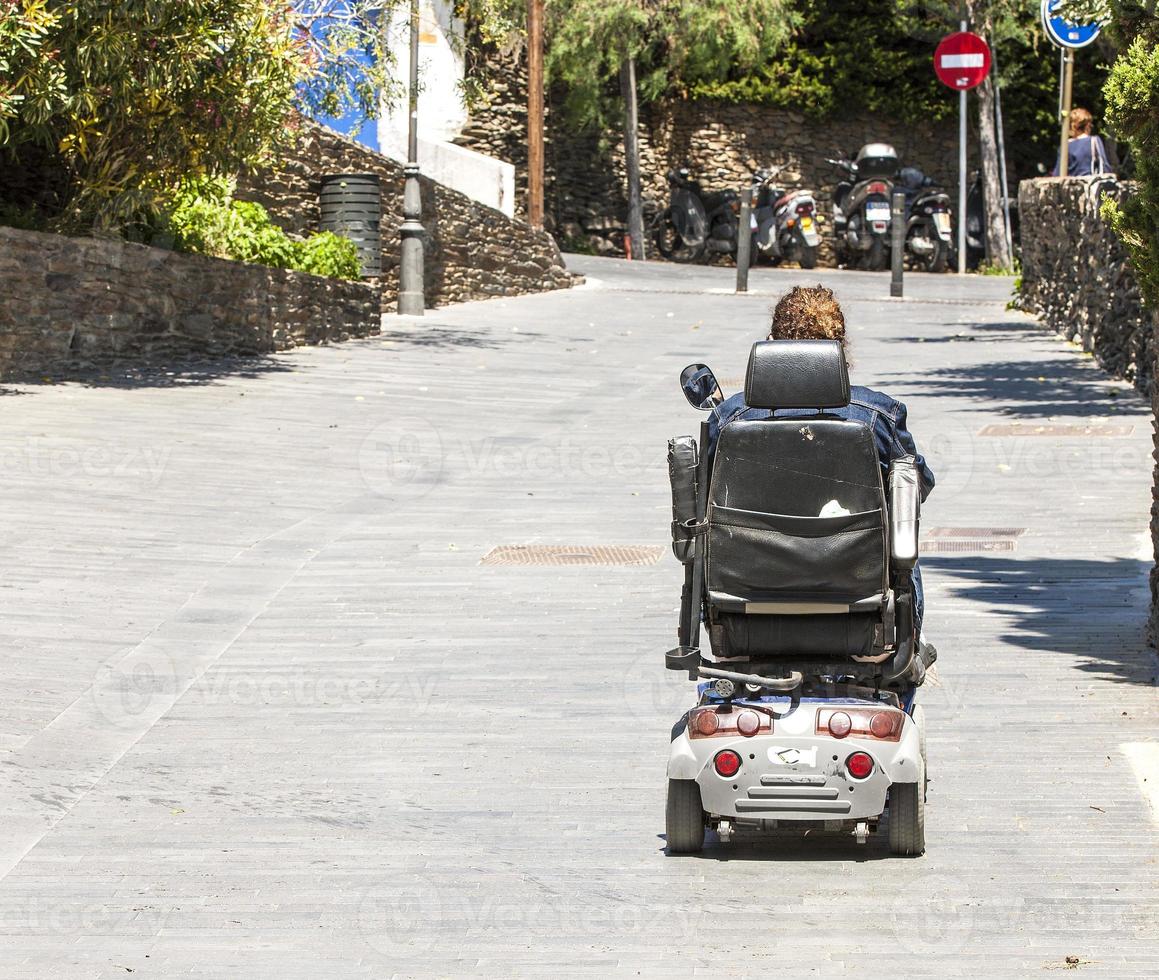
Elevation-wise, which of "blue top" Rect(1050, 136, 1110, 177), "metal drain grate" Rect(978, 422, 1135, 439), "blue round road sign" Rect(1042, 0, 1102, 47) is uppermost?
"blue round road sign" Rect(1042, 0, 1102, 47)

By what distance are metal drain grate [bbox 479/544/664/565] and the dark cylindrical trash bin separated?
1430 cm

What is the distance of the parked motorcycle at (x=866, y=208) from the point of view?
116 feet

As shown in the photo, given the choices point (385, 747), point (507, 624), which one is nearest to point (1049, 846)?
point (385, 747)

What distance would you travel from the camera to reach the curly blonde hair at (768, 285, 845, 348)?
6.09 metres

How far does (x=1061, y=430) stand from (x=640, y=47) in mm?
21558

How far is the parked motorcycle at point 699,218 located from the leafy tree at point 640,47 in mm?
744

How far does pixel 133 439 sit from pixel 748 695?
877 cm

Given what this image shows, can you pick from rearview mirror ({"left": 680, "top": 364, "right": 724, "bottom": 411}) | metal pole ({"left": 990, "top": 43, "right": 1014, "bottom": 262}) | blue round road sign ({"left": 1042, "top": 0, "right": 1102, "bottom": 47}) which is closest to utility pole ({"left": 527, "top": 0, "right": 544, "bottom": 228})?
metal pole ({"left": 990, "top": 43, "right": 1014, "bottom": 262})

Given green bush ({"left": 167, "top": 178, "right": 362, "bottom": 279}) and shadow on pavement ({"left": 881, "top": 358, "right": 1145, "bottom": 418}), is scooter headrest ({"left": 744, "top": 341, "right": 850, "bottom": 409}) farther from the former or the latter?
green bush ({"left": 167, "top": 178, "right": 362, "bottom": 279})

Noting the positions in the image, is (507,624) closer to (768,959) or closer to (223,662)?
(223,662)

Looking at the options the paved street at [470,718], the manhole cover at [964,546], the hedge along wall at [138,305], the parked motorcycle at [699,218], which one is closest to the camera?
the paved street at [470,718]

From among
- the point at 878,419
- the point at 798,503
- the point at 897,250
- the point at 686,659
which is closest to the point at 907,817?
the point at 686,659

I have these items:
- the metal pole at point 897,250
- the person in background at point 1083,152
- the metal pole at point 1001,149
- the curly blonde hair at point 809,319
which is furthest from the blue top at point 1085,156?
the curly blonde hair at point 809,319

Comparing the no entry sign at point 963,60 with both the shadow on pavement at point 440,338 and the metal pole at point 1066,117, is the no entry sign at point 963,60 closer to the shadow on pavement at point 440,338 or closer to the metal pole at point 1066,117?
the metal pole at point 1066,117
